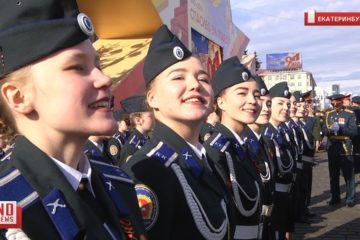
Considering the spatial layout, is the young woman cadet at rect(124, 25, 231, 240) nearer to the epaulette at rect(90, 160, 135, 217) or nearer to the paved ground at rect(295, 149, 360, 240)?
the epaulette at rect(90, 160, 135, 217)

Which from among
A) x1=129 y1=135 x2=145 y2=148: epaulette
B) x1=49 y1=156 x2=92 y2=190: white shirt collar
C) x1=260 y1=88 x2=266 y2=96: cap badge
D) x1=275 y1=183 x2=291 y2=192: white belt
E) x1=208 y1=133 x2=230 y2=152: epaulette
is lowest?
x1=275 y1=183 x2=291 y2=192: white belt

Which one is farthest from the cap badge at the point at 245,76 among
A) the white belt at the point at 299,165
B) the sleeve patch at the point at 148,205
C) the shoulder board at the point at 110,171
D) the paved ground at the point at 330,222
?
the white belt at the point at 299,165

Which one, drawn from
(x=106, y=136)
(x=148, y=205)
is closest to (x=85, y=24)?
(x=106, y=136)

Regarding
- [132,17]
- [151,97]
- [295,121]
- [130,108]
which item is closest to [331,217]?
[295,121]

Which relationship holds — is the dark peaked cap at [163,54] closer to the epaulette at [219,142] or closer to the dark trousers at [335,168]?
the epaulette at [219,142]

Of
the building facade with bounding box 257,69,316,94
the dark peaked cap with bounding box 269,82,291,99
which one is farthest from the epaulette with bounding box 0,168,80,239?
the building facade with bounding box 257,69,316,94

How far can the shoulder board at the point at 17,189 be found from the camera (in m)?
1.20

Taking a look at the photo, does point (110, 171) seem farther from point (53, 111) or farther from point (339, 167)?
point (339, 167)

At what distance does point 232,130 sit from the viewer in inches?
130

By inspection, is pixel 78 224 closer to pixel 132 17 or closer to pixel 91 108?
pixel 91 108

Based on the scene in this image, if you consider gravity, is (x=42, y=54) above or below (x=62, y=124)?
above

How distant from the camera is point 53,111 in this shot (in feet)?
4.37

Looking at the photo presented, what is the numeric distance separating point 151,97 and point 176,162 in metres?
0.41

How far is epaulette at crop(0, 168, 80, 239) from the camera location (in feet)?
3.97
